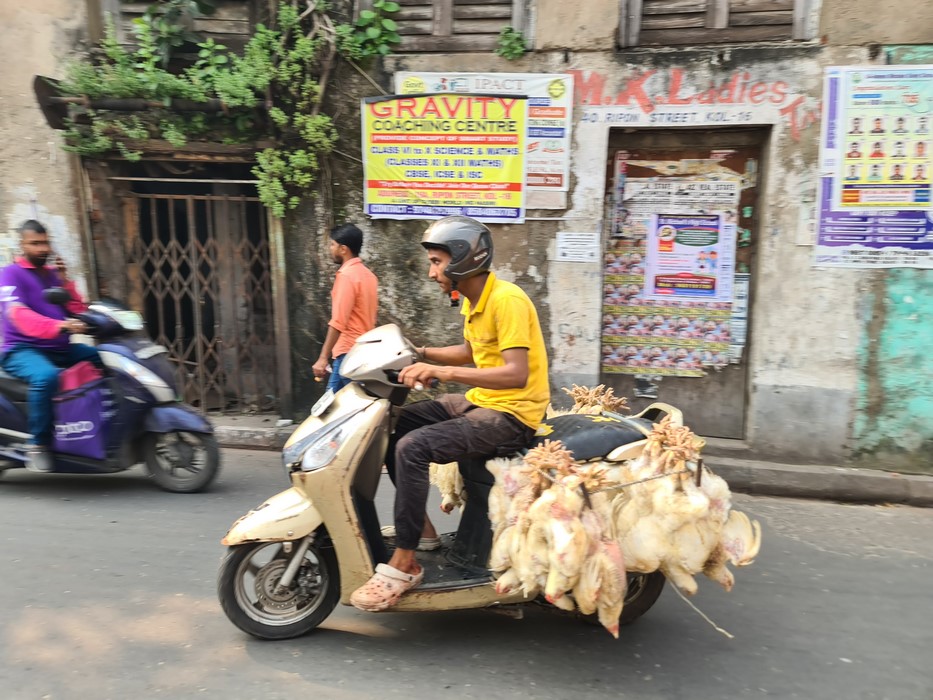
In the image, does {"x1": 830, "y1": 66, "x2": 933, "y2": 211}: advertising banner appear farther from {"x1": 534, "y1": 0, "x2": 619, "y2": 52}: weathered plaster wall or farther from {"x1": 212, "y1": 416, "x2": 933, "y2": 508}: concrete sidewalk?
{"x1": 212, "y1": 416, "x2": 933, "y2": 508}: concrete sidewalk

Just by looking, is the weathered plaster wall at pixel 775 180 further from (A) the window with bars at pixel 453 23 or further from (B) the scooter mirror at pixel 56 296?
(B) the scooter mirror at pixel 56 296

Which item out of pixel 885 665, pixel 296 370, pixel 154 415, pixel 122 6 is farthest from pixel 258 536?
pixel 122 6

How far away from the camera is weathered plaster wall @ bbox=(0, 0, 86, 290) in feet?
20.2

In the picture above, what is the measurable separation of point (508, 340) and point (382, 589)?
1.15m

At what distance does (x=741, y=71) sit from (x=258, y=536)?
4.89 m

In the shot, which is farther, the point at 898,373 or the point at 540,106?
the point at 540,106

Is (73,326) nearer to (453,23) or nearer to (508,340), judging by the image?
(508,340)

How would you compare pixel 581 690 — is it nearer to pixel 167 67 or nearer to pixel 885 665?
pixel 885 665

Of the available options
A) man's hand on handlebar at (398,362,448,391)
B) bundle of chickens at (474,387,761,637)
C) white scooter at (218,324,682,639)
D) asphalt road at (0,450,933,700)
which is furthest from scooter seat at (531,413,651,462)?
asphalt road at (0,450,933,700)

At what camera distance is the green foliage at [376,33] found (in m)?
5.91

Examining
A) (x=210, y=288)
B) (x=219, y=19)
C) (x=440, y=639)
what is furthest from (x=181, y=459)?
(x=219, y=19)

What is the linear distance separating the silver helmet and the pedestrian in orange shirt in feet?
7.25

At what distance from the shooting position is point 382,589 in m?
2.88

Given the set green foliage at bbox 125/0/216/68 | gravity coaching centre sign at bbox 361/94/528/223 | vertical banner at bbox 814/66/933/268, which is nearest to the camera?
vertical banner at bbox 814/66/933/268
